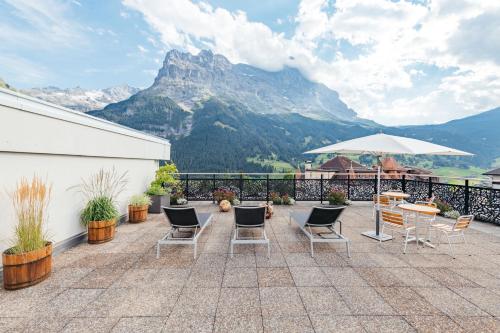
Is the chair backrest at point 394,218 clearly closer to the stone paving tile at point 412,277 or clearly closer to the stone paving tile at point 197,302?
the stone paving tile at point 412,277

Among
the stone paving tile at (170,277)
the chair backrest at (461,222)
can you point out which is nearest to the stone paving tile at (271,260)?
the stone paving tile at (170,277)

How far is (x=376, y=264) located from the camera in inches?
145

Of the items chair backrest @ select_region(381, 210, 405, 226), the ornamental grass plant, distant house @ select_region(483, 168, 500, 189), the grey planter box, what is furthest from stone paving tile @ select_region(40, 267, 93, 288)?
distant house @ select_region(483, 168, 500, 189)

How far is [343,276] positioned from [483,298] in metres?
1.66

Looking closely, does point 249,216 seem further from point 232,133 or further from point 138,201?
point 232,133

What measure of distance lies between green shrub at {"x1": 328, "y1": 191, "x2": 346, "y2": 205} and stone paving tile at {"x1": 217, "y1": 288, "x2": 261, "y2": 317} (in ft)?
21.8

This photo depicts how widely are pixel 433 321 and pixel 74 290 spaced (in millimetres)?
4379

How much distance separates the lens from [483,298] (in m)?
2.75

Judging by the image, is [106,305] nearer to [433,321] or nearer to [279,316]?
[279,316]

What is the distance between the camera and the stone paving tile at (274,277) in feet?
9.89

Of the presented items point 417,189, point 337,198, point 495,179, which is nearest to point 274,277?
point 337,198

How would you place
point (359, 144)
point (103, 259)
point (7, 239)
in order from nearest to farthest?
point (7, 239) < point (103, 259) < point (359, 144)

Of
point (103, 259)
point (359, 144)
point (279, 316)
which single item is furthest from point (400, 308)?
point (103, 259)

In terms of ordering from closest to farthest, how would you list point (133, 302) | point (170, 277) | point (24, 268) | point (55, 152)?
point (133, 302)
point (24, 268)
point (170, 277)
point (55, 152)
